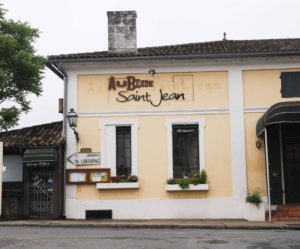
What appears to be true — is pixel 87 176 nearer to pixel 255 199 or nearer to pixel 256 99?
pixel 255 199

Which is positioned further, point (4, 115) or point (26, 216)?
point (4, 115)

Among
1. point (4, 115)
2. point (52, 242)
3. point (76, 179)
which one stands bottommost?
point (52, 242)

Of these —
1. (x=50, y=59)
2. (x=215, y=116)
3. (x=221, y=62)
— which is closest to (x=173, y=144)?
(x=215, y=116)

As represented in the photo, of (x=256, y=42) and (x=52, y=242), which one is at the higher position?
(x=256, y=42)

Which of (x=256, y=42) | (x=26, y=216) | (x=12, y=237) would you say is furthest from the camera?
(x=256, y=42)

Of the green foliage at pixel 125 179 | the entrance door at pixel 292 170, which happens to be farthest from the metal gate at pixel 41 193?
the entrance door at pixel 292 170

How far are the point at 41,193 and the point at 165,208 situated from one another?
13.9 ft

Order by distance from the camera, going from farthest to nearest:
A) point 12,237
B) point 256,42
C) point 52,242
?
point 256,42 → point 12,237 → point 52,242

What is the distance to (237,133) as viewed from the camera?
1834 cm

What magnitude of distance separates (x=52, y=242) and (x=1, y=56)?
42.4ft

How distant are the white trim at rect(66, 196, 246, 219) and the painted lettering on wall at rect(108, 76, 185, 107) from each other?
345cm

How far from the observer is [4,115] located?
72.7ft

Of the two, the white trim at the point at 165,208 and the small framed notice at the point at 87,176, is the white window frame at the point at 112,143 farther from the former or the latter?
the white trim at the point at 165,208

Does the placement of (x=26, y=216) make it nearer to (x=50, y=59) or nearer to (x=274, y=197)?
(x=50, y=59)
